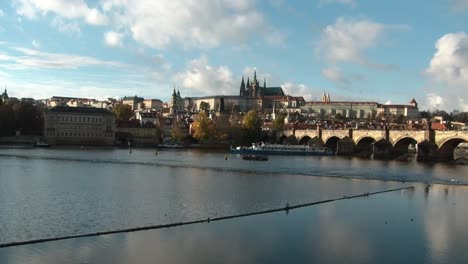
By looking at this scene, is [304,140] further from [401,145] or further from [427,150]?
[427,150]

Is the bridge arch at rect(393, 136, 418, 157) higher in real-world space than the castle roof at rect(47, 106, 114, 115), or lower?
lower

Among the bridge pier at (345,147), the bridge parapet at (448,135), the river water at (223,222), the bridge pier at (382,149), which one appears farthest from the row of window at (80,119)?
the river water at (223,222)

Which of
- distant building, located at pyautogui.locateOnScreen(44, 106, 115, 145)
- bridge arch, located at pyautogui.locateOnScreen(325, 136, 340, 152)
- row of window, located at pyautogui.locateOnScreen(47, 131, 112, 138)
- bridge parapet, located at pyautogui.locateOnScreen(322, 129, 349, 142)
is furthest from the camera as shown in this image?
distant building, located at pyautogui.locateOnScreen(44, 106, 115, 145)

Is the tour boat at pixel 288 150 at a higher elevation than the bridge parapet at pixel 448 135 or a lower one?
lower

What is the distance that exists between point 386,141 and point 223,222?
68.4 metres

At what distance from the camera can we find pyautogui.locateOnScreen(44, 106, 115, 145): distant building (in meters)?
104

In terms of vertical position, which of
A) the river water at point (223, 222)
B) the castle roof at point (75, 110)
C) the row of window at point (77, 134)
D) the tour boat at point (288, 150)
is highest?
the castle roof at point (75, 110)

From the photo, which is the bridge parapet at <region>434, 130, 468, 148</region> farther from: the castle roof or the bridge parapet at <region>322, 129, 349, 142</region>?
the castle roof

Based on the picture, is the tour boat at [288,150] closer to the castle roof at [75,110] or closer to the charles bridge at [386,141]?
the charles bridge at [386,141]

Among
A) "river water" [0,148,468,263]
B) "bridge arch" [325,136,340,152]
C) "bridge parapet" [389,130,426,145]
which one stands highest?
"bridge parapet" [389,130,426,145]

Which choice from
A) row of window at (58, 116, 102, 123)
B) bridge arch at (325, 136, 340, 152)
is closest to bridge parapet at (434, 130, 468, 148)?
bridge arch at (325, 136, 340, 152)

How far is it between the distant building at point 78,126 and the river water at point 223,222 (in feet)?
228

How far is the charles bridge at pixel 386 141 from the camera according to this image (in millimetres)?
76438

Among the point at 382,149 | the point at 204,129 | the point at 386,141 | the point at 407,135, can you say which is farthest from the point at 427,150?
the point at 204,129
